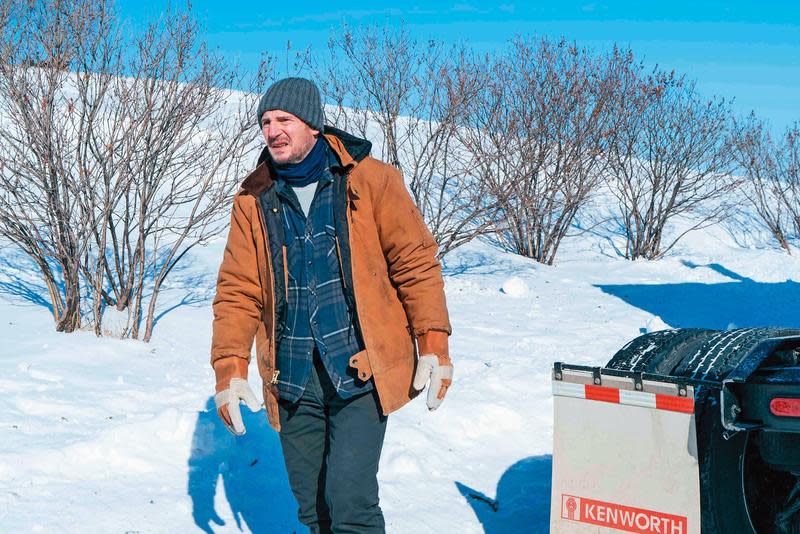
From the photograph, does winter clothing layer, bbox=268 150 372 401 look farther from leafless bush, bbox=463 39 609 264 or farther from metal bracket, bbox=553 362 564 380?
leafless bush, bbox=463 39 609 264

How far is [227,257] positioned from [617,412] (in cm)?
147

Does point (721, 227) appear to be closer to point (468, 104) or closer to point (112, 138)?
point (468, 104)

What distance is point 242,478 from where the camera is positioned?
15.2 ft

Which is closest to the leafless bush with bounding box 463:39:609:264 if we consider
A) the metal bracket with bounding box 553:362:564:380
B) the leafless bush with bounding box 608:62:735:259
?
the leafless bush with bounding box 608:62:735:259

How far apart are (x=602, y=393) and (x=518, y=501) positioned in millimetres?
1914

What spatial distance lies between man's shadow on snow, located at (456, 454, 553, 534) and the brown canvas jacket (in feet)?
5.67

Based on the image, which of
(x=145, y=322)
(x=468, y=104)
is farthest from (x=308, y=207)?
(x=468, y=104)

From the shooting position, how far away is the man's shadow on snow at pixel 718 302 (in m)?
12.3

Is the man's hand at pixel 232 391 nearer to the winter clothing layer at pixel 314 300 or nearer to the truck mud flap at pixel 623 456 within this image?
the winter clothing layer at pixel 314 300

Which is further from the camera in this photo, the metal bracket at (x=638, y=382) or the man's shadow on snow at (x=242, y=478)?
the man's shadow on snow at (x=242, y=478)

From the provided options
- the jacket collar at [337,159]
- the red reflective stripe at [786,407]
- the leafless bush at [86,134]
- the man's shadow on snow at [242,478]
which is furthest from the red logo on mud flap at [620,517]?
the leafless bush at [86,134]

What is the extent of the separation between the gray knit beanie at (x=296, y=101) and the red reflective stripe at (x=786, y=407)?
1695 millimetres

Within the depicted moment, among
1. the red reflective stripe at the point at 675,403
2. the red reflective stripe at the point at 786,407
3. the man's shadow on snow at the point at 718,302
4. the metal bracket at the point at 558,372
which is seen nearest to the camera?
the red reflective stripe at the point at 786,407

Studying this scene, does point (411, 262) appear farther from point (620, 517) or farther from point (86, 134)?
point (86, 134)
